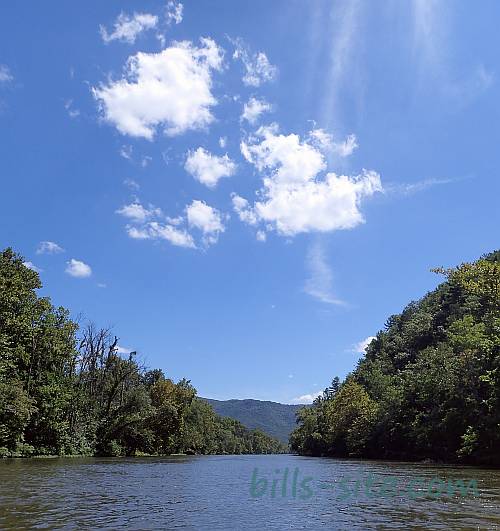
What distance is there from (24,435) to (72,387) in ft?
37.6

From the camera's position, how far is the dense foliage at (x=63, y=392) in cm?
5341

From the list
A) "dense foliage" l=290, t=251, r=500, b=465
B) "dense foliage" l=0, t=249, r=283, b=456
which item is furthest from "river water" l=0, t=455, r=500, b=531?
"dense foliage" l=0, t=249, r=283, b=456

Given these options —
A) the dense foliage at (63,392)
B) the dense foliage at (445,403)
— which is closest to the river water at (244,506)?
the dense foliage at (445,403)

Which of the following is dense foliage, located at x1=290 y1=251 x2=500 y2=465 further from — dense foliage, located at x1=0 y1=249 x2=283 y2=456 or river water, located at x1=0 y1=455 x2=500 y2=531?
dense foliage, located at x1=0 y1=249 x2=283 y2=456

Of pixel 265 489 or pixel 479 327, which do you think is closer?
pixel 265 489

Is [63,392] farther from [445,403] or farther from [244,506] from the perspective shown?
[244,506]

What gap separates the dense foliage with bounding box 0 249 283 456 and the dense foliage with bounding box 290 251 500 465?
103 ft

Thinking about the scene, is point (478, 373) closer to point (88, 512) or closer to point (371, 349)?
point (88, 512)

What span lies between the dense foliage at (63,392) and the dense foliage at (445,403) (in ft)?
103

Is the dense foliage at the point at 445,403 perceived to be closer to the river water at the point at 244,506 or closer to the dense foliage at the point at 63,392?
the river water at the point at 244,506

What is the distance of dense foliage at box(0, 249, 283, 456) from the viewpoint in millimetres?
53406

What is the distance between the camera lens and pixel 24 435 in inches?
2352

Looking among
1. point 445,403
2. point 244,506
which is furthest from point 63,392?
point 244,506

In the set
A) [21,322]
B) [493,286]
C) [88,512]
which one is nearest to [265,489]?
[88,512]
